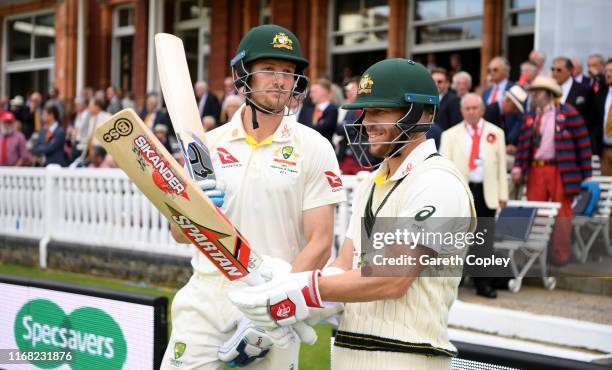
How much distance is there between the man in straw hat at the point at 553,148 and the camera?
7262 mm

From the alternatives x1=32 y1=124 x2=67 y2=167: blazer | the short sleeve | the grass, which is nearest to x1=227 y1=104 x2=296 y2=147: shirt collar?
the short sleeve

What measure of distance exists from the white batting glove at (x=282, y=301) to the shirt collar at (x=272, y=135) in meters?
0.96

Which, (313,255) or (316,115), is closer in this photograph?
(313,255)

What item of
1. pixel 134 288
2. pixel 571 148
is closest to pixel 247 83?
pixel 571 148

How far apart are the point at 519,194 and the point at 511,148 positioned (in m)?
0.55

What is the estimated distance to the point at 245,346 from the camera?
2.87 m

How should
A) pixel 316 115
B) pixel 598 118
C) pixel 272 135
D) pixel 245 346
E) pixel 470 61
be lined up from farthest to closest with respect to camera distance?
1. pixel 470 61
2. pixel 316 115
3. pixel 598 118
4. pixel 272 135
5. pixel 245 346

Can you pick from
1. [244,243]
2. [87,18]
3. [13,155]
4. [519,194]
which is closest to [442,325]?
[244,243]

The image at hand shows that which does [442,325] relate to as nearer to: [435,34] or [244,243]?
[244,243]

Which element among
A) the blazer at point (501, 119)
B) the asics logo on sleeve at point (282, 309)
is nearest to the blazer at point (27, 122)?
the blazer at point (501, 119)

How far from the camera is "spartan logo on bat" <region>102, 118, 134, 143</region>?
2.66m

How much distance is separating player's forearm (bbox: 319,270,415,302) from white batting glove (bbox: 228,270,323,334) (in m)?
0.04

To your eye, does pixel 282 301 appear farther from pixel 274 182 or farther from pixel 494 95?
pixel 494 95

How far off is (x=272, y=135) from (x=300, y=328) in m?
1.00
